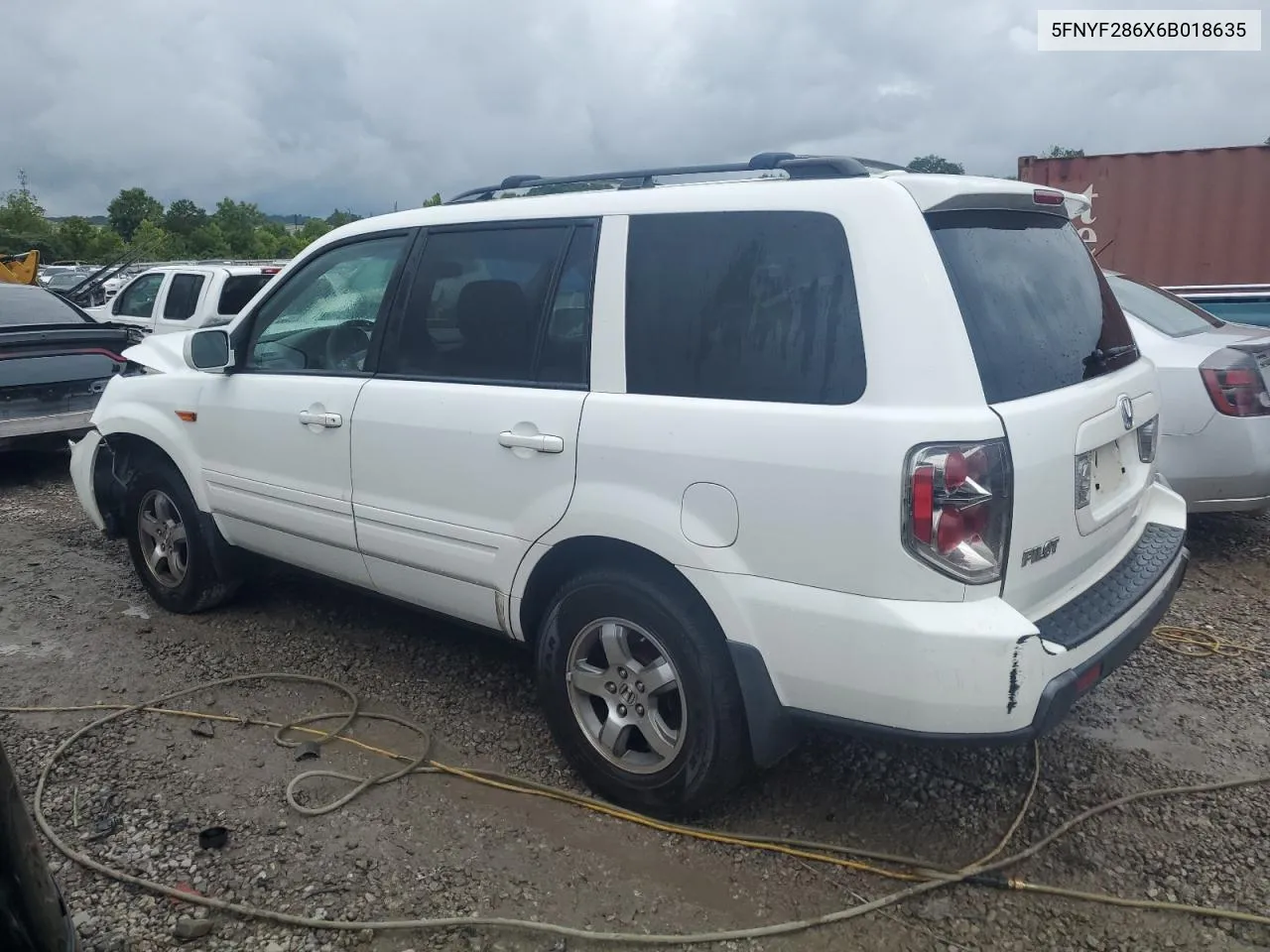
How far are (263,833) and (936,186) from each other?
2.74 meters

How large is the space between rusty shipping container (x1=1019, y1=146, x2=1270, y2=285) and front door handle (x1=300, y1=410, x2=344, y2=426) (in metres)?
8.32

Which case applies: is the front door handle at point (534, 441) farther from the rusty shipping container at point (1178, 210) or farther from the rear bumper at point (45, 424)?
the rusty shipping container at point (1178, 210)

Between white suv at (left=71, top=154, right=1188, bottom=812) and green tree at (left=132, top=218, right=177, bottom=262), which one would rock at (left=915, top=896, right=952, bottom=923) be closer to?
white suv at (left=71, top=154, right=1188, bottom=812)

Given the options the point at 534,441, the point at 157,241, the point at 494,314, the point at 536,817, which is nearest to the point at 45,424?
the point at 494,314

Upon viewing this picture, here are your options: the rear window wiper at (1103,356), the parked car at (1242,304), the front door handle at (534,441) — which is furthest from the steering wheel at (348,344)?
the parked car at (1242,304)

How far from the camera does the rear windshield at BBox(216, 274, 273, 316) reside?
9.64 metres

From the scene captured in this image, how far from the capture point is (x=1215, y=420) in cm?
501

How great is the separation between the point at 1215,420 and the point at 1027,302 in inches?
112

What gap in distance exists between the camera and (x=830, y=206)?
265 centimetres

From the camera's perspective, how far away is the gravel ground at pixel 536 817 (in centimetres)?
269

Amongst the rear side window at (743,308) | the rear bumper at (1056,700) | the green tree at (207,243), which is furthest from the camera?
the green tree at (207,243)

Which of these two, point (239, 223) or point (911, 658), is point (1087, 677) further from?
point (239, 223)

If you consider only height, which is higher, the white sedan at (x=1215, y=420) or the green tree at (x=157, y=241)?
the green tree at (x=157, y=241)

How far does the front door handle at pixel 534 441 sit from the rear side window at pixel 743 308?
30cm
